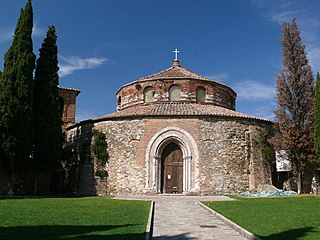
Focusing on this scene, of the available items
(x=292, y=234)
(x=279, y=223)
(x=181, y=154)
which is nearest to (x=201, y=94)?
(x=181, y=154)

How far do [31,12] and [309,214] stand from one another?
2248 centimetres

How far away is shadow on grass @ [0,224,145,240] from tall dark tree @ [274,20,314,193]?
19.3 meters

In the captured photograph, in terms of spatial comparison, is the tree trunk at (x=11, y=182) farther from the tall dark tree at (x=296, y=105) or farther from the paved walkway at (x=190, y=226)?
the tall dark tree at (x=296, y=105)

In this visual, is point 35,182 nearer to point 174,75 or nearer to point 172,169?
point 172,169

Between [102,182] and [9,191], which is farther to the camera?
[102,182]

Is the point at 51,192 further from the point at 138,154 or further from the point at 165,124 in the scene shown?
the point at 165,124

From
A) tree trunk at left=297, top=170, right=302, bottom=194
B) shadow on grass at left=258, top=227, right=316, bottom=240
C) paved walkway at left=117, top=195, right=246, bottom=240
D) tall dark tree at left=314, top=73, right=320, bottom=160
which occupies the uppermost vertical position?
tall dark tree at left=314, top=73, right=320, bottom=160

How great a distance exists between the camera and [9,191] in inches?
944

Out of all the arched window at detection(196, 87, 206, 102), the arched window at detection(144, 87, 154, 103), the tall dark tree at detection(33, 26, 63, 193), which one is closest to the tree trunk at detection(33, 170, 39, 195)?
the tall dark tree at detection(33, 26, 63, 193)

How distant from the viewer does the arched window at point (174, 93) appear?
3022 cm

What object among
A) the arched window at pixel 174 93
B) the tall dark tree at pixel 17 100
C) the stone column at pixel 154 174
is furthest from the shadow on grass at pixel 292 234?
the arched window at pixel 174 93

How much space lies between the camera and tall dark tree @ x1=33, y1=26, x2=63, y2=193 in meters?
25.3

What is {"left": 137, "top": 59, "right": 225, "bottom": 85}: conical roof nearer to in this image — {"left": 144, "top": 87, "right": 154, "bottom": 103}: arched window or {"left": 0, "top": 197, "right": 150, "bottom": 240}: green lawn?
{"left": 144, "top": 87, "right": 154, "bottom": 103}: arched window

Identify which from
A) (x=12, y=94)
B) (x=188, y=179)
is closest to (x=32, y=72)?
(x=12, y=94)
